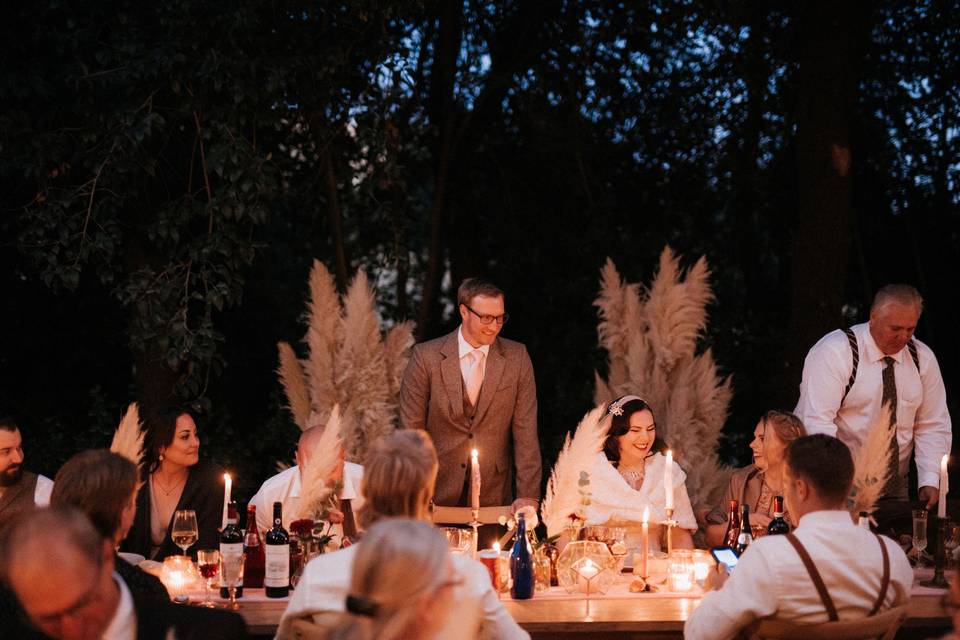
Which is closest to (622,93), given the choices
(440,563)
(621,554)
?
(621,554)

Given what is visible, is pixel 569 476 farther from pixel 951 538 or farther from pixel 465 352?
pixel 951 538

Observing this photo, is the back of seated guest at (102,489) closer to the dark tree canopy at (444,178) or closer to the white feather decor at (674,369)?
the dark tree canopy at (444,178)

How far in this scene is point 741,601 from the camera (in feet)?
8.52

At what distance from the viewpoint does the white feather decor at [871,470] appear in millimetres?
3842

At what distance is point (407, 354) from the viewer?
584cm

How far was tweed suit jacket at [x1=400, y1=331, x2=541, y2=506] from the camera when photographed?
4.74 metres

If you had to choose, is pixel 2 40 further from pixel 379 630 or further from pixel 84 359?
pixel 379 630

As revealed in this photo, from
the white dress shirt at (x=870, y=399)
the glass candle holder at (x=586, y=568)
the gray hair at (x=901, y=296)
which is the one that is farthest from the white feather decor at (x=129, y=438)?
the gray hair at (x=901, y=296)

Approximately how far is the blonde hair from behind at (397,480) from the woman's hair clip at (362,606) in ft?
2.03

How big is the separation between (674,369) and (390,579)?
4.11 m

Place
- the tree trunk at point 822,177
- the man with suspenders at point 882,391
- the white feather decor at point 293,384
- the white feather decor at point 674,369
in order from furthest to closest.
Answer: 1. the tree trunk at point 822,177
2. the white feather decor at point 293,384
3. the white feather decor at point 674,369
4. the man with suspenders at point 882,391

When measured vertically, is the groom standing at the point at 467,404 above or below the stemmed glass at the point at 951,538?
above

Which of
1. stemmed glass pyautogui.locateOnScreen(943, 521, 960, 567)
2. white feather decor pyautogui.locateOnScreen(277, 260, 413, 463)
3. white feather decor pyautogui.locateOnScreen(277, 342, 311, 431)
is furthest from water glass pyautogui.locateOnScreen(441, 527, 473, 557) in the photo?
white feather decor pyautogui.locateOnScreen(277, 342, 311, 431)

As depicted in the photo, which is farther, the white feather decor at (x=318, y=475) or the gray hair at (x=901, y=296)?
the gray hair at (x=901, y=296)
